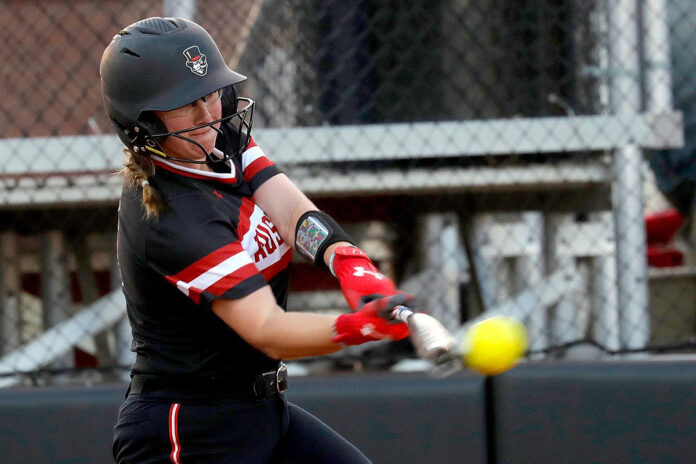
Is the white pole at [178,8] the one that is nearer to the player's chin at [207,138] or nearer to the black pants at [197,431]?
the player's chin at [207,138]

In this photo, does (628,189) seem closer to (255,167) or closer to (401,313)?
(255,167)

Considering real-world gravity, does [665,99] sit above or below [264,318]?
above

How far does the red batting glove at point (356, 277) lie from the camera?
1.82 meters

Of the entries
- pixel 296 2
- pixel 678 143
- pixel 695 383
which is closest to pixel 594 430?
pixel 695 383

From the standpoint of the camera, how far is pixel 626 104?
154 inches

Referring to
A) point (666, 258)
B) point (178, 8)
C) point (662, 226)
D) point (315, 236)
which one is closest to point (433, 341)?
point (315, 236)

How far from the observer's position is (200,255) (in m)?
1.79

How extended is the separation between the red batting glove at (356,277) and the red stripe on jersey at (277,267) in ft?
0.46

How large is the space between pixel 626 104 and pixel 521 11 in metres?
0.61

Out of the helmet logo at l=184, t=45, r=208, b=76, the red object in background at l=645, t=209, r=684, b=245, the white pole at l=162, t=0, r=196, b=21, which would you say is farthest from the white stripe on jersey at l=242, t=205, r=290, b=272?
the red object in background at l=645, t=209, r=684, b=245

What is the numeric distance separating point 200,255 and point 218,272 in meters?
0.05

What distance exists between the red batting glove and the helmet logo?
47 cm

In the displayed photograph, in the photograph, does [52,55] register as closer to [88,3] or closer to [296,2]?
[88,3]

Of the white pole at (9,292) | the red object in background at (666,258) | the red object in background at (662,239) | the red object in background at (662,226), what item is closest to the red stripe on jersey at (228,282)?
the white pole at (9,292)
